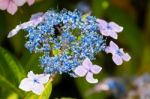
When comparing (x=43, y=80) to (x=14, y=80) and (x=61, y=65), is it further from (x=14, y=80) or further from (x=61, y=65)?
(x=14, y=80)

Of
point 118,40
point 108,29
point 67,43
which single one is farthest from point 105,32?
point 118,40

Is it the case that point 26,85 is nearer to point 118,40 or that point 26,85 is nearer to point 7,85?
point 7,85

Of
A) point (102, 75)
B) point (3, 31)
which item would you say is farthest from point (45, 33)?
point (102, 75)

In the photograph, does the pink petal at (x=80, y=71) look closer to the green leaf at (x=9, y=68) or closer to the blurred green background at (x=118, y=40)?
the green leaf at (x=9, y=68)

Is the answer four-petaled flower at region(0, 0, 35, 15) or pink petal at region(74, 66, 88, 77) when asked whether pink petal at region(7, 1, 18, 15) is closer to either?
four-petaled flower at region(0, 0, 35, 15)

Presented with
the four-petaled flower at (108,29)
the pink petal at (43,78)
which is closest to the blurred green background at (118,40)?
the four-petaled flower at (108,29)

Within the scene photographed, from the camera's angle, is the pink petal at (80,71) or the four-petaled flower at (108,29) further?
the four-petaled flower at (108,29)
